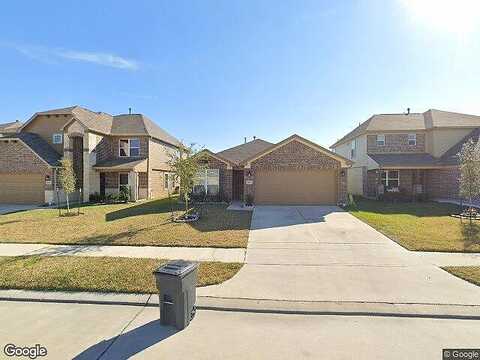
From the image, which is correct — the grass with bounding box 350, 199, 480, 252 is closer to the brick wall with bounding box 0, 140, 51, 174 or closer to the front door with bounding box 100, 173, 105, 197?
the front door with bounding box 100, 173, 105, 197

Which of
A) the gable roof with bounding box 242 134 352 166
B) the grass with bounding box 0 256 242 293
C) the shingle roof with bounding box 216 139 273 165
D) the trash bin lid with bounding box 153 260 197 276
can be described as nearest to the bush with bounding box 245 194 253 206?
the gable roof with bounding box 242 134 352 166

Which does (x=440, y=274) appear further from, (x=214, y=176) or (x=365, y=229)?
(x=214, y=176)

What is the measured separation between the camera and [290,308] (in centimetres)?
491

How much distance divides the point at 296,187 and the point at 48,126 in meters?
20.9

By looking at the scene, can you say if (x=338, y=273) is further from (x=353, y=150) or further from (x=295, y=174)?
(x=353, y=150)

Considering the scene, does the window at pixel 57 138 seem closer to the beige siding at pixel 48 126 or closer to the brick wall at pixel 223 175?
the beige siding at pixel 48 126

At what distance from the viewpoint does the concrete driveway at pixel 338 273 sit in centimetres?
543

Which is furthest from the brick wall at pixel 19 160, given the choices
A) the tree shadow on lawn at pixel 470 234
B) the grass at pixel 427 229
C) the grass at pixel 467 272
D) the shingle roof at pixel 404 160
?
the shingle roof at pixel 404 160

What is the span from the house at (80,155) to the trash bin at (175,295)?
1827cm

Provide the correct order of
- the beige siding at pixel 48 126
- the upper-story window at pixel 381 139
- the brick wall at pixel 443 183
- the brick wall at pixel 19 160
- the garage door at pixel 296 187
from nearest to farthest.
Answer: the garage door at pixel 296 187 < the brick wall at pixel 19 160 < the brick wall at pixel 443 183 < the beige siding at pixel 48 126 < the upper-story window at pixel 381 139

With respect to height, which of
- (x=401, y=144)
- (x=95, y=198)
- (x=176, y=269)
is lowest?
(x=176, y=269)

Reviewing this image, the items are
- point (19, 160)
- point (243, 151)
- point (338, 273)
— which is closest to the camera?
point (338, 273)

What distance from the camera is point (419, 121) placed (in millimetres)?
24797

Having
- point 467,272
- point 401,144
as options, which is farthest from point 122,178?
point 401,144
